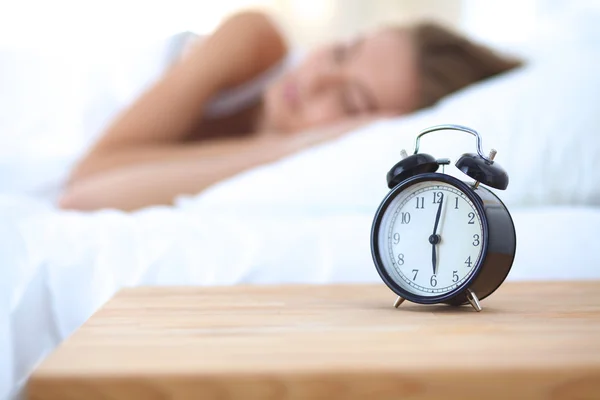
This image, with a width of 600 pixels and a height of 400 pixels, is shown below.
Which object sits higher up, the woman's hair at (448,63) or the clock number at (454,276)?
the woman's hair at (448,63)

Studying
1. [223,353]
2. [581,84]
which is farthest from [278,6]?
[223,353]

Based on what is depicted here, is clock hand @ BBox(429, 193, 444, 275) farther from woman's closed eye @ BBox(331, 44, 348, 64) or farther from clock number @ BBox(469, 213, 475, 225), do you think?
woman's closed eye @ BBox(331, 44, 348, 64)

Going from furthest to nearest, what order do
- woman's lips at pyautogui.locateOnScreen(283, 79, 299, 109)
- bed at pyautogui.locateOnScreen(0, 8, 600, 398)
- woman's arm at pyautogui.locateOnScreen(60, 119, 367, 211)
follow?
woman's lips at pyautogui.locateOnScreen(283, 79, 299, 109), woman's arm at pyautogui.locateOnScreen(60, 119, 367, 211), bed at pyautogui.locateOnScreen(0, 8, 600, 398)

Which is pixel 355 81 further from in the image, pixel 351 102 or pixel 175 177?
pixel 175 177

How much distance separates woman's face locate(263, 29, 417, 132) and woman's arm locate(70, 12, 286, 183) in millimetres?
266

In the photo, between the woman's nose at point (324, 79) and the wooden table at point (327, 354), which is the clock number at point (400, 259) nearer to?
the wooden table at point (327, 354)

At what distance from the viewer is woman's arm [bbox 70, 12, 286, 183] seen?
6.51ft

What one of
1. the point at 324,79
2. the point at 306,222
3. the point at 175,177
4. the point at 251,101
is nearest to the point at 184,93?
the point at 251,101

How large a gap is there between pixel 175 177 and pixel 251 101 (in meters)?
0.81

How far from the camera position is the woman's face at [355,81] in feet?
6.01

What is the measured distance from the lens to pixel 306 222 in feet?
→ 3.32

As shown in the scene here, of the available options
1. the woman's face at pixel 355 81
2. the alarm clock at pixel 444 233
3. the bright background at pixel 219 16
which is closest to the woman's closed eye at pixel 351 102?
the woman's face at pixel 355 81

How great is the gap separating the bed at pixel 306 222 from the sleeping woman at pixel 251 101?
24cm

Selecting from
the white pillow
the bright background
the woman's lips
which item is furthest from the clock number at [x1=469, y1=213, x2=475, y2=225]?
the bright background
